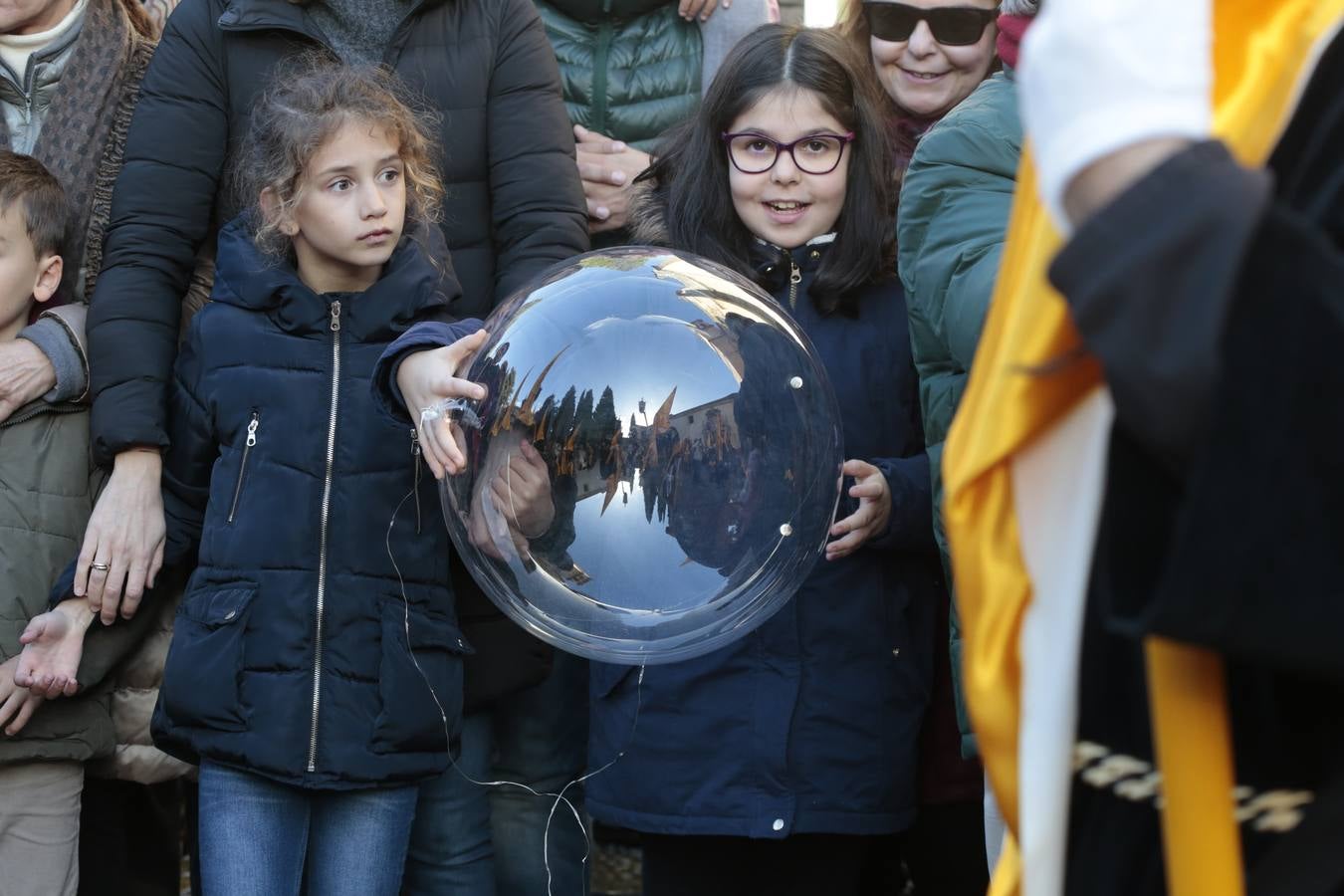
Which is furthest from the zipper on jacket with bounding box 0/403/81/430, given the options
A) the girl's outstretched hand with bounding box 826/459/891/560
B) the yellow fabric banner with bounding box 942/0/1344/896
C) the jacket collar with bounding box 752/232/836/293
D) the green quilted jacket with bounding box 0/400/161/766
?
the yellow fabric banner with bounding box 942/0/1344/896

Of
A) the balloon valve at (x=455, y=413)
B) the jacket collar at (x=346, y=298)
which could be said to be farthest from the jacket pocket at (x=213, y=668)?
the balloon valve at (x=455, y=413)

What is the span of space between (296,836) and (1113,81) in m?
2.58

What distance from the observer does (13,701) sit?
3.34m

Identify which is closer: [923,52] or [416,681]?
[416,681]

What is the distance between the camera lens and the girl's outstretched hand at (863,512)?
288cm

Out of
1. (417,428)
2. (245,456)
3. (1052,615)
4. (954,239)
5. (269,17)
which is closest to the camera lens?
(1052,615)

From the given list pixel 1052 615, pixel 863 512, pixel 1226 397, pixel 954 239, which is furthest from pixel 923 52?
pixel 1226 397

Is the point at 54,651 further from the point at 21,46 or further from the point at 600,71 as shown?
the point at 600,71

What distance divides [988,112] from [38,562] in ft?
7.08

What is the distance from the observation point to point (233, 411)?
10.7 ft

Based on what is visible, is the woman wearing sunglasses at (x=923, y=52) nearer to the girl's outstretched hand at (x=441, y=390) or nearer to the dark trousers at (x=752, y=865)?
the girl's outstretched hand at (x=441, y=390)

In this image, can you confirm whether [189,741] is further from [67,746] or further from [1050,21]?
[1050,21]

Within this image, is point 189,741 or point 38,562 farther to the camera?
point 38,562

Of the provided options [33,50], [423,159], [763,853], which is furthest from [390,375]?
[33,50]
